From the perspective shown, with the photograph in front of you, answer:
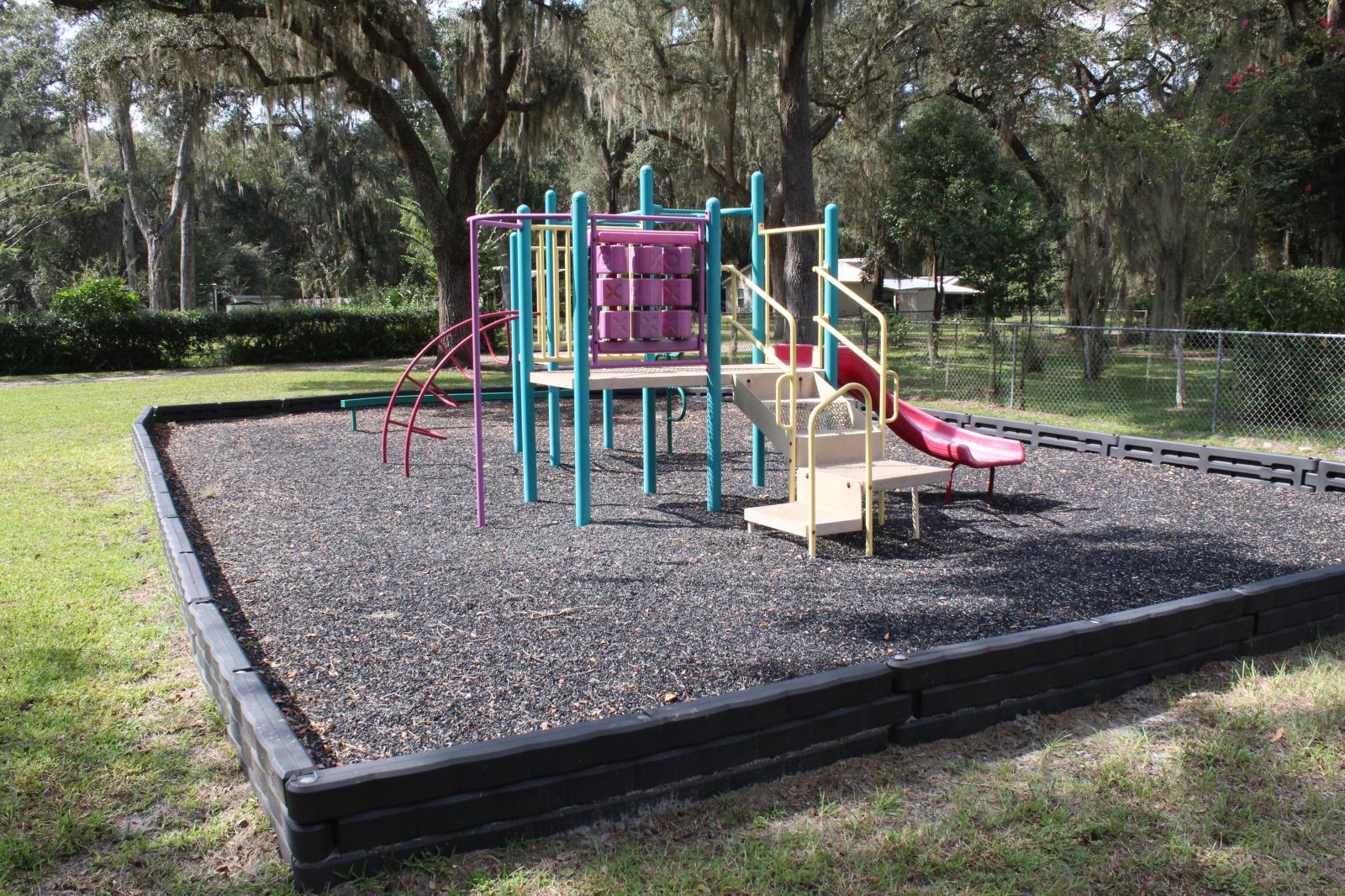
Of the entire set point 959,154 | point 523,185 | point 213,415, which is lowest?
point 213,415

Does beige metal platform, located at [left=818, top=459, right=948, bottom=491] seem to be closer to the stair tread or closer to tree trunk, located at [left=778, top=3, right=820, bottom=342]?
the stair tread

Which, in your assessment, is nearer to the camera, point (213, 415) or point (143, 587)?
point (143, 587)

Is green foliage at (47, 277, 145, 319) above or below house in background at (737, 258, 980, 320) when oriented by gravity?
below

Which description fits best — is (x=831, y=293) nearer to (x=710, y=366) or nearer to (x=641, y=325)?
(x=710, y=366)

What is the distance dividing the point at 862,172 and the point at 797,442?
1613 centimetres

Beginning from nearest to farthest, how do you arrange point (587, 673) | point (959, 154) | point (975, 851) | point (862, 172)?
point (975, 851) < point (587, 673) < point (959, 154) < point (862, 172)

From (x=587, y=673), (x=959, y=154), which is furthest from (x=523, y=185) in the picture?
(x=587, y=673)

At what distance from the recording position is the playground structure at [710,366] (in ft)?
19.3

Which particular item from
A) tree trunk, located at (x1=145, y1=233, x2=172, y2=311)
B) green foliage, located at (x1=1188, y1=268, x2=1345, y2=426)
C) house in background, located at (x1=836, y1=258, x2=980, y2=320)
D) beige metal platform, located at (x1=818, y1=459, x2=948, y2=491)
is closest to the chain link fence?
green foliage, located at (x1=1188, y1=268, x2=1345, y2=426)

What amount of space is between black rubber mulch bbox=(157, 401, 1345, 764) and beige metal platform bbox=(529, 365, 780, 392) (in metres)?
0.82

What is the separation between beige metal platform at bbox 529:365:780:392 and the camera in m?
6.25

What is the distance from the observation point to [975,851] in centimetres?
267

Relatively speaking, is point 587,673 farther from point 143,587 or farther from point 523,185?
point 523,185

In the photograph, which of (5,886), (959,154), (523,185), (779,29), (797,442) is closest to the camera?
(5,886)
